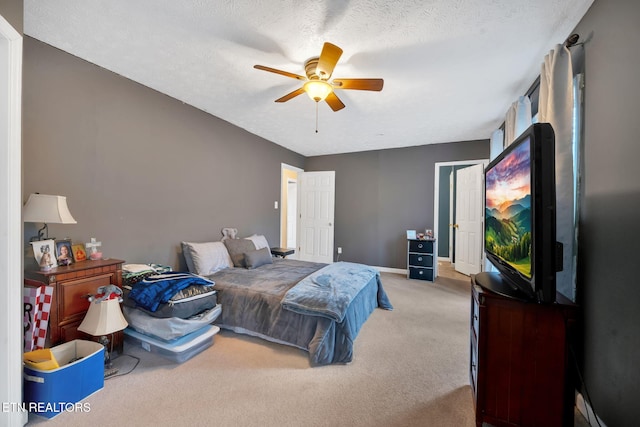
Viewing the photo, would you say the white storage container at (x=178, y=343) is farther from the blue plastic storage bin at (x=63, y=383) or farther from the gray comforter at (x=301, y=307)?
the blue plastic storage bin at (x=63, y=383)

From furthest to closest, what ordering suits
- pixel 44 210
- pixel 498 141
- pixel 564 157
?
pixel 498 141
pixel 44 210
pixel 564 157

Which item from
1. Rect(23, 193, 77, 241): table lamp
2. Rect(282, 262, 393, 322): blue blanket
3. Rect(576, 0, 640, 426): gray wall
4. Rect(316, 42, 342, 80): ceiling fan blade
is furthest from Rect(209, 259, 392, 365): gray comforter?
Rect(316, 42, 342, 80): ceiling fan blade

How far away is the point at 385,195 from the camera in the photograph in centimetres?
527

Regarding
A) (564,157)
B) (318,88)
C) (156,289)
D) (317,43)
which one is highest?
(317,43)

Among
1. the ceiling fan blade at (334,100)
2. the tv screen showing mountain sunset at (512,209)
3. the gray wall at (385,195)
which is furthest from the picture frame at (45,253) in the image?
the gray wall at (385,195)

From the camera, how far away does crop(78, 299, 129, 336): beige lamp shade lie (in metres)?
1.79

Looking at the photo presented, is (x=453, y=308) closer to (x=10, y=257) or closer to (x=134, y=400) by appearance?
(x=134, y=400)

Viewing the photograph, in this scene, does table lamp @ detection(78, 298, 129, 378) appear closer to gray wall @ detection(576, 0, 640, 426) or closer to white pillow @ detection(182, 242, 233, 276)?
white pillow @ detection(182, 242, 233, 276)

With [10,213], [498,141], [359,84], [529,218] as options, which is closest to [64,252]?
[10,213]

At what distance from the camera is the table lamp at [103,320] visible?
1791 mm

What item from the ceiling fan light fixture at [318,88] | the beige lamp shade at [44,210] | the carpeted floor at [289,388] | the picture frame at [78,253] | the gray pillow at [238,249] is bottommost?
the carpeted floor at [289,388]

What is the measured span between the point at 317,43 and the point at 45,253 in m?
2.55

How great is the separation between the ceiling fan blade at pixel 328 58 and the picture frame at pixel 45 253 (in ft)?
7.95
